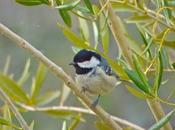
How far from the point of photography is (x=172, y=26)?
1254 mm

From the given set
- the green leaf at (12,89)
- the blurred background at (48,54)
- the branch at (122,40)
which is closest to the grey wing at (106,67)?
the green leaf at (12,89)

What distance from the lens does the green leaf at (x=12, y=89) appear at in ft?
5.48

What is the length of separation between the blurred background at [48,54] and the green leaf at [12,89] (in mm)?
1893

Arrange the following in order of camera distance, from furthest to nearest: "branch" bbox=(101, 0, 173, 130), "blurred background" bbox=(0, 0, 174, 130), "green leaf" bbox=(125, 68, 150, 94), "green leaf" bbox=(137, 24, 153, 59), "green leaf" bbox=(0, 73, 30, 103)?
"blurred background" bbox=(0, 0, 174, 130) → "green leaf" bbox=(0, 73, 30, 103) → "branch" bbox=(101, 0, 173, 130) → "green leaf" bbox=(137, 24, 153, 59) → "green leaf" bbox=(125, 68, 150, 94)

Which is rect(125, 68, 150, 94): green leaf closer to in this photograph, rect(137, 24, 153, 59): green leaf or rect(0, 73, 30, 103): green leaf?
rect(137, 24, 153, 59): green leaf

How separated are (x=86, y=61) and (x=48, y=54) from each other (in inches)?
82.5

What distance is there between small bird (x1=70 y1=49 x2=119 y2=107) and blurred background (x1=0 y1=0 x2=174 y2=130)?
5.96 feet

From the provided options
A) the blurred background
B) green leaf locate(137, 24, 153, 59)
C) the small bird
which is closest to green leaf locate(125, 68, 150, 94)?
green leaf locate(137, 24, 153, 59)

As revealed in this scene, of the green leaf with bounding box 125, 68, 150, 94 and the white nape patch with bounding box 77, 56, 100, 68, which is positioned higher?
the green leaf with bounding box 125, 68, 150, 94

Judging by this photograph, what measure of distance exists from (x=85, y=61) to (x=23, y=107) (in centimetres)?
24

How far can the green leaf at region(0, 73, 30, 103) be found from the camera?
1669mm

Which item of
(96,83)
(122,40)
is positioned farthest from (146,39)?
(96,83)

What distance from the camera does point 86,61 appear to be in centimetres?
176

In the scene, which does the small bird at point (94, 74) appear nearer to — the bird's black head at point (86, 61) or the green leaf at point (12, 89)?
the bird's black head at point (86, 61)
